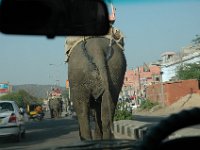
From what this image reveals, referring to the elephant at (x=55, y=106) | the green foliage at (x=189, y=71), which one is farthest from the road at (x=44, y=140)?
the green foliage at (x=189, y=71)

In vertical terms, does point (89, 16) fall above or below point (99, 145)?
above

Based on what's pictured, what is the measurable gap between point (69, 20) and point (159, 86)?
6622cm

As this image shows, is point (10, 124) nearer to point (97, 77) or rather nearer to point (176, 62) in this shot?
point (97, 77)

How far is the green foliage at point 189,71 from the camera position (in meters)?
72.1

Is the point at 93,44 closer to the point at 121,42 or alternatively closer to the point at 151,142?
the point at 121,42

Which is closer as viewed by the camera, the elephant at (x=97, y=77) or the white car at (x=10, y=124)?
the elephant at (x=97, y=77)

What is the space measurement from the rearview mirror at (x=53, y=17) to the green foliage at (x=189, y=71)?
68624mm

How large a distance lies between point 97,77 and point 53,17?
594 centimetres

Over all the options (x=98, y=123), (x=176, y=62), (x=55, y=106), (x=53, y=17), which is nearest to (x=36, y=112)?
(x=55, y=106)

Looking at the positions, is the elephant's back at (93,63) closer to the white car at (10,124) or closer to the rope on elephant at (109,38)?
the rope on elephant at (109,38)

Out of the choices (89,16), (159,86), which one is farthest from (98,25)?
(159,86)

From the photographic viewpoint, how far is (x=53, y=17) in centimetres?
371

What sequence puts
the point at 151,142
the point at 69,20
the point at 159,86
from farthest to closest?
the point at 159,86 → the point at 69,20 → the point at 151,142

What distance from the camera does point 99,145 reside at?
485cm
